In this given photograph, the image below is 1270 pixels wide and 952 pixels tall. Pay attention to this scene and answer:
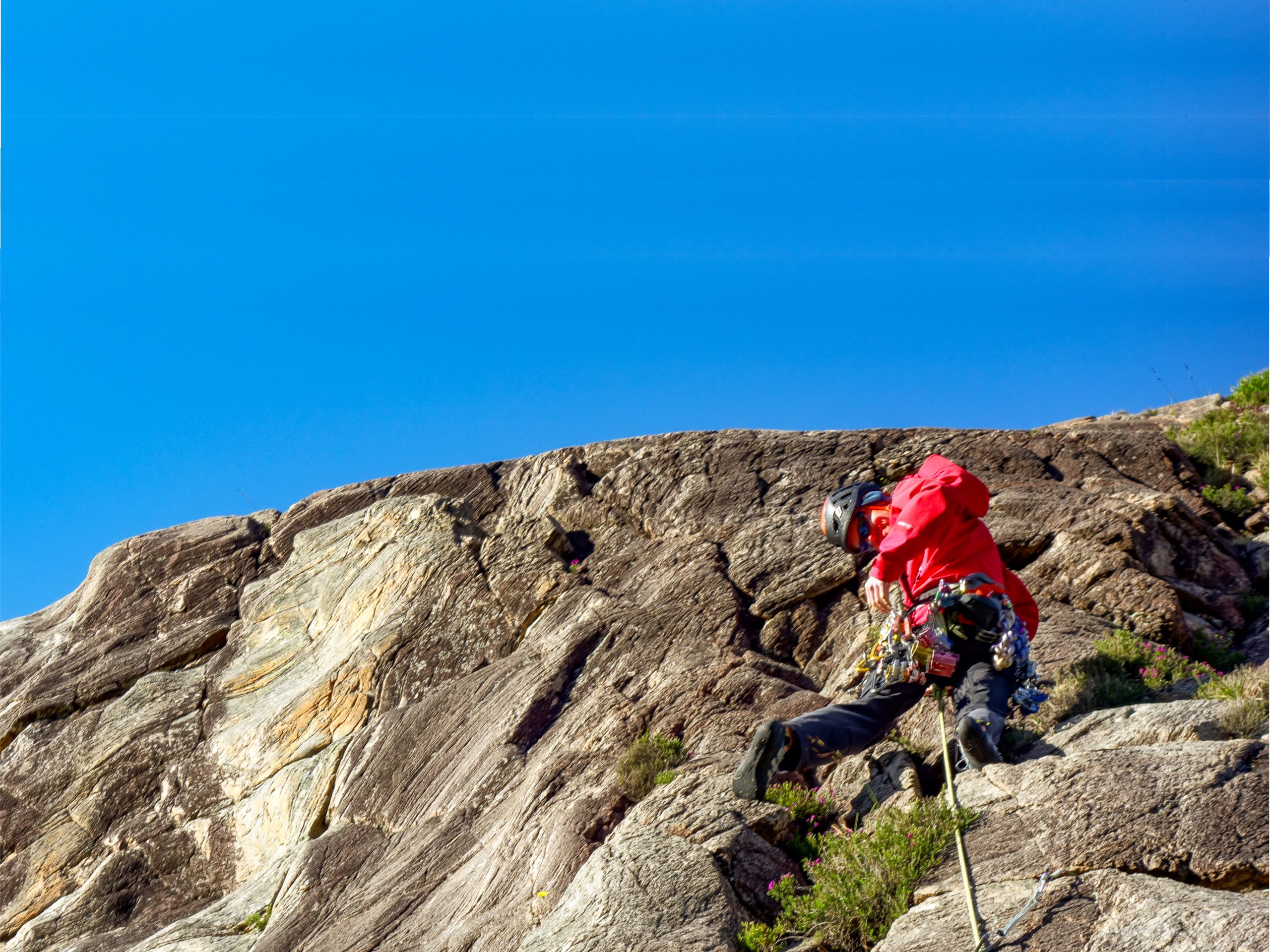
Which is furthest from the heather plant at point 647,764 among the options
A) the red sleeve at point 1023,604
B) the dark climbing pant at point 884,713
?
the red sleeve at point 1023,604

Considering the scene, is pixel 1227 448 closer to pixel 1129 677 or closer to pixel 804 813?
pixel 1129 677

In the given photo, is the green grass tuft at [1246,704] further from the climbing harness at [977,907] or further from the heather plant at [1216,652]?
the heather plant at [1216,652]

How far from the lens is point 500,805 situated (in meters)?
12.1

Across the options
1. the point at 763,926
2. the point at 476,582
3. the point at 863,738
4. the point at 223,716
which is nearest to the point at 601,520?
the point at 476,582

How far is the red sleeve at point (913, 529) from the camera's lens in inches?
376

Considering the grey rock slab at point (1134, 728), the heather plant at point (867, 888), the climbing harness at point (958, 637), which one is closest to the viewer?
the heather plant at point (867, 888)

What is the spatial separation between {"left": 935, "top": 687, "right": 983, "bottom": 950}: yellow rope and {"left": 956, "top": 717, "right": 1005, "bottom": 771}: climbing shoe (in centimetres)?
17

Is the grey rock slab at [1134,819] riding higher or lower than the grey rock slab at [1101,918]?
higher

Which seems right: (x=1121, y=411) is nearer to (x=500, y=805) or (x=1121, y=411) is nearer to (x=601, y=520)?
(x=601, y=520)

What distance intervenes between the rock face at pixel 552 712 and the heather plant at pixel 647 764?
22 centimetres

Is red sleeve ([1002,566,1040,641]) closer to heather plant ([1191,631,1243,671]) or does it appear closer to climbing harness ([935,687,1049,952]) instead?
climbing harness ([935,687,1049,952])

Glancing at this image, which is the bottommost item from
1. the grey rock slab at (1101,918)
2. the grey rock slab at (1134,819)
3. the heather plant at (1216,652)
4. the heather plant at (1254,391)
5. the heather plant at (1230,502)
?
the grey rock slab at (1101,918)

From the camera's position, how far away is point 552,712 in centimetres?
1309

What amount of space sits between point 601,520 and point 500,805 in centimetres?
569
